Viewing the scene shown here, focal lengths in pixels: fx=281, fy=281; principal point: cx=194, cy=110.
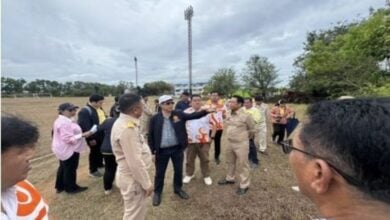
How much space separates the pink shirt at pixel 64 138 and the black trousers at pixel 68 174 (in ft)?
0.44

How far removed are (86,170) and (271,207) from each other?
157 inches

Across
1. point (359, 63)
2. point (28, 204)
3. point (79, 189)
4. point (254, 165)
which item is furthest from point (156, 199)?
point (359, 63)

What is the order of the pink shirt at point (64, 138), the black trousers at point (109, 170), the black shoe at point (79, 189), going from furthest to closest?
the black shoe at point (79, 189) → the black trousers at point (109, 170) → the pink shirt at point (64, 138)

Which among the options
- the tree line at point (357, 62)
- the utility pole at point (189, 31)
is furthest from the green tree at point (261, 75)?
the utility pole at point (189, 31)

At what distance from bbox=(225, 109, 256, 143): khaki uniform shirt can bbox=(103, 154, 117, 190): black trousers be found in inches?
78.1

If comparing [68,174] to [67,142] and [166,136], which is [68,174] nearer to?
[67,142]

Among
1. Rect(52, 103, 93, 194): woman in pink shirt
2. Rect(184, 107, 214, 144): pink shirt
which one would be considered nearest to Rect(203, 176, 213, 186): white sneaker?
Rect(184, 107, 214, 144): pink shirt

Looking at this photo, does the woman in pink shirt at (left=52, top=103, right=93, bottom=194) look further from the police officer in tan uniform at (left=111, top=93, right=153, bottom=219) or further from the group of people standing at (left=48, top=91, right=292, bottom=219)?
the police officer in tan uniform at (left=111, top=93, right=153, bottom=219)

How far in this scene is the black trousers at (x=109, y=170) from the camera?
14.9ft

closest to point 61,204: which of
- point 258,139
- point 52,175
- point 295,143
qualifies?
point 52,175

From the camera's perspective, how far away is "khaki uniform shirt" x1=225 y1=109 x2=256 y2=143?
15.5 feet

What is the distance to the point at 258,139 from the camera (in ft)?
25.1

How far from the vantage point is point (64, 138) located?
4410 mm

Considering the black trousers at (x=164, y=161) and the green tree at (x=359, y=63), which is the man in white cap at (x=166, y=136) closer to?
the black trousers at (x=164, y=161)
